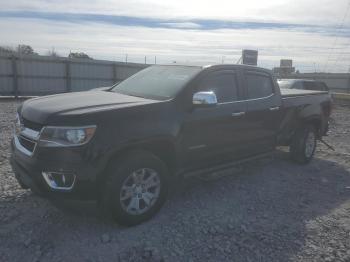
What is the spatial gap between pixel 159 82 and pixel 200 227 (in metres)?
1.98

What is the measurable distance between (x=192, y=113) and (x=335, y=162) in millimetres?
4225

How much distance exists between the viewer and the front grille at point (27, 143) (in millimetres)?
3869

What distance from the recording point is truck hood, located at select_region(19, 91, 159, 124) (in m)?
3.80

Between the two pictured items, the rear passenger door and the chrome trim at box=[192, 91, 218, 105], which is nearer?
the chrome trim at box=[192, 91, 218, 105]

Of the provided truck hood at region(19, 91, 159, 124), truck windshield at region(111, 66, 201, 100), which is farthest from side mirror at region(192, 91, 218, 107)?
truck hood at region(19, 91, 159, 124)

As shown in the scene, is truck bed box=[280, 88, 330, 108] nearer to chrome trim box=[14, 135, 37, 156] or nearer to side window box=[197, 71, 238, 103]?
side window box=[197, 71, 238, 103]

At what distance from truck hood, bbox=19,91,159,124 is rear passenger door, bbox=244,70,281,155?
1826 millimetres

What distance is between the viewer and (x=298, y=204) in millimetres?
5098

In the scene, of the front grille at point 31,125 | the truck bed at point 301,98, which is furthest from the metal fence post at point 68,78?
the front grille at point 31,125

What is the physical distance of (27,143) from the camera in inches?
157

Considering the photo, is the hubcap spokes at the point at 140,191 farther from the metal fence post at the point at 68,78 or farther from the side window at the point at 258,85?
the metal fence post at the point at 68,78

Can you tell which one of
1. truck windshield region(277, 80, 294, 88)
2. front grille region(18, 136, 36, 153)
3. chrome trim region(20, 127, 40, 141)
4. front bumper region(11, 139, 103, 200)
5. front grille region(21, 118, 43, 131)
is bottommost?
→ front bumper region(11, 139, 103, 200)

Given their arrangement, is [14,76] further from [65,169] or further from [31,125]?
[65,169]

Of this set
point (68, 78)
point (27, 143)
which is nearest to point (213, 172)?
point (27, 143)
